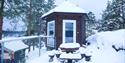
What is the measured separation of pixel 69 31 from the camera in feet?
49.4

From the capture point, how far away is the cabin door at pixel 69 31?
49.4ft

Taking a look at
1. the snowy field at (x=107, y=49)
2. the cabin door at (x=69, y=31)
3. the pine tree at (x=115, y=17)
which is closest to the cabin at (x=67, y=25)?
the cabin door at (x=69, y=31)

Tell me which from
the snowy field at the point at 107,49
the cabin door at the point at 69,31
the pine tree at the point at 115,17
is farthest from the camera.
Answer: the pine tree at the point at 115,17

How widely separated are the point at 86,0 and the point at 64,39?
36.5 m

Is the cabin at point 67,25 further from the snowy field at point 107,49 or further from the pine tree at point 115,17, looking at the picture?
the pine tree at point 115,17

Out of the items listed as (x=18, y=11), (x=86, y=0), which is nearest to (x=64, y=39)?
(x=18, y=11)

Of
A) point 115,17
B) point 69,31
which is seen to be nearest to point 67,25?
point 69,31

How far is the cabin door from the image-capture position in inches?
593

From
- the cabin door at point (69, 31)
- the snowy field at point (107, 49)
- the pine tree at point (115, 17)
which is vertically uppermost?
the pine tree at point (115, 17)

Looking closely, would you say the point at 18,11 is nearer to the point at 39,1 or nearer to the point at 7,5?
the point at 7,5

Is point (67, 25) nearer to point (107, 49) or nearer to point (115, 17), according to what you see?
point (107, 49)

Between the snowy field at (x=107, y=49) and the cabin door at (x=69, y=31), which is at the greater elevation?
the cabin door at (x=69, y=31)

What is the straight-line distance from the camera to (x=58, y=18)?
49.1 ft

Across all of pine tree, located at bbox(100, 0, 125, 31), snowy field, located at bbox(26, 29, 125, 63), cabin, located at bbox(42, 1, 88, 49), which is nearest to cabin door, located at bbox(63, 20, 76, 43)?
cabin, located at bbox(42, 1, 88, 49)
